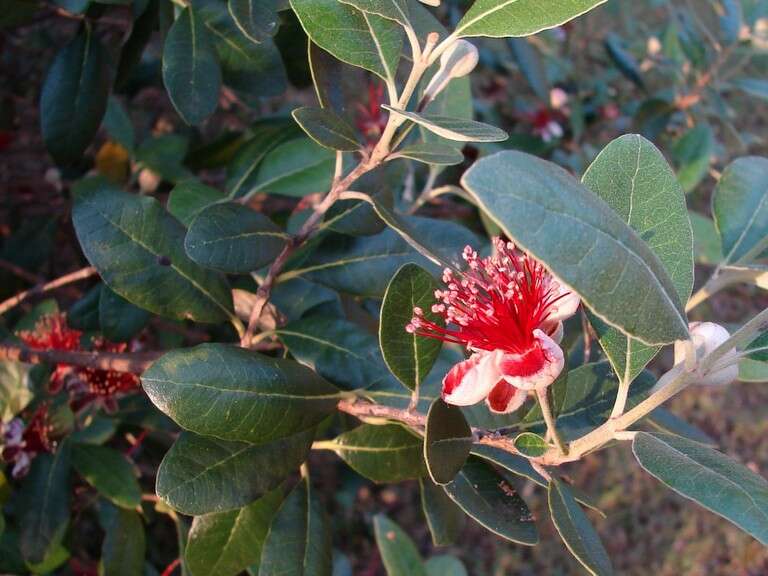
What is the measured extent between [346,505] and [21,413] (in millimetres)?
1455

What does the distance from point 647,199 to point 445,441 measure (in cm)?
31

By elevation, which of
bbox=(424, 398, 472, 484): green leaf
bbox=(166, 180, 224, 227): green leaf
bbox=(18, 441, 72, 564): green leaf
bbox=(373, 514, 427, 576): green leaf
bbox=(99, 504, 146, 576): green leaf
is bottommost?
bbox=(373, 514, 427, 576): green leaf

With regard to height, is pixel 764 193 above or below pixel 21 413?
above

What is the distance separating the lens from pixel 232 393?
33.4 inches

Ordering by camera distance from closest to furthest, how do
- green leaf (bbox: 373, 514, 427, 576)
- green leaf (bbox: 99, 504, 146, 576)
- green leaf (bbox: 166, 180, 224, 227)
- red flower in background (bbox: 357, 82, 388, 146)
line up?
green leaf (bbox: 166, 180, 224, 227) < green leaf (bbox: 99, 504, 146, 576) < green leaf (bbox: 373, 514, 427, 576) < red flower in background (bbox: 357, 82, 388, 146)

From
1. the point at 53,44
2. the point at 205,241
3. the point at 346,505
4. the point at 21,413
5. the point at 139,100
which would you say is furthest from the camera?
the point at 139,100

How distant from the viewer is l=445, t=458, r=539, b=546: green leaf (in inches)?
33.4

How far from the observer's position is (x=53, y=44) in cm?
222

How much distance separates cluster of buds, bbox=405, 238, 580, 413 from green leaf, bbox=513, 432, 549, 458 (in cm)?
3

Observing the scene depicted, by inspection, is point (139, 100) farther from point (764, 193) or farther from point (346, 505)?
point (764, 193)

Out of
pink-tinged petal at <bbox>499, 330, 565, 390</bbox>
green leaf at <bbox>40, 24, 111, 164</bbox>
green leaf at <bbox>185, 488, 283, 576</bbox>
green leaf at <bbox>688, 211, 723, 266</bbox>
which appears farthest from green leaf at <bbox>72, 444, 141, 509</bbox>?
green leaf at <bbox>688, 211, 723, 266</bbox>

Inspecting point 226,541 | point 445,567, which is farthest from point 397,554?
point 226,541

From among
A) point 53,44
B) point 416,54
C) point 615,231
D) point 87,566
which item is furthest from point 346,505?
point 615,231

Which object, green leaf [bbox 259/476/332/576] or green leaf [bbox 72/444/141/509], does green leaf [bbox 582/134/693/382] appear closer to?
green leaf [bbox 259/476/332/576]
